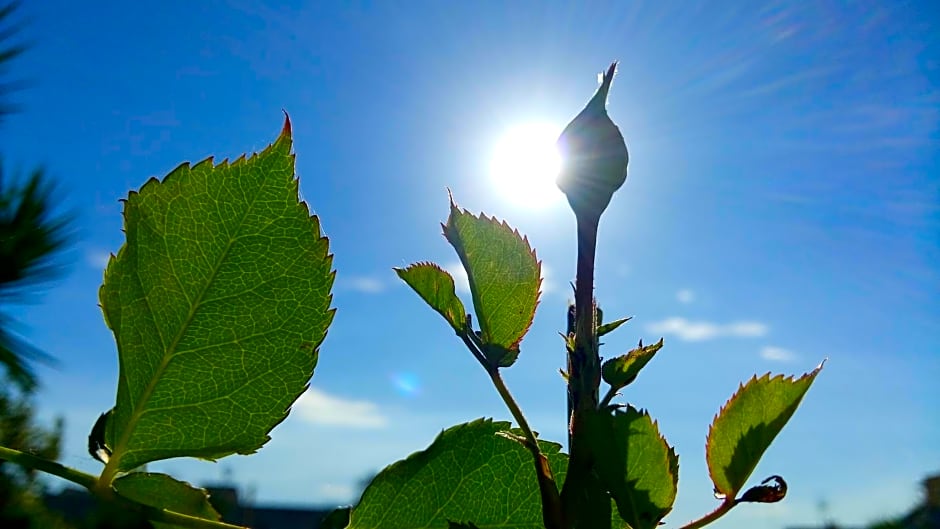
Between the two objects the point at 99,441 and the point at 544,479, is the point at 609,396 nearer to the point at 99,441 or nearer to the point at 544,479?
the point at 544,479

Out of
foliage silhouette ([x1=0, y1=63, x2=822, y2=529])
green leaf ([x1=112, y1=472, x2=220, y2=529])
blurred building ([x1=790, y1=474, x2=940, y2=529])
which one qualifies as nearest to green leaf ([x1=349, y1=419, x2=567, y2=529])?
foliage silhouette ([x1=0, y1=63, x2=822, y2=529])

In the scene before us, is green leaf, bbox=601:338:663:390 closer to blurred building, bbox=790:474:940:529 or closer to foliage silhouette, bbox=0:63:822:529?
foliage silhouette, bbox=0:63:822:529

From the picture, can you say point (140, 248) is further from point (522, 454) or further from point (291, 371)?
point (522, 454)

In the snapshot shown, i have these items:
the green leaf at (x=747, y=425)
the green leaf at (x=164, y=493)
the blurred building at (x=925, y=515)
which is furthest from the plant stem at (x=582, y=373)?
the blurred building at (x=925, y=515)

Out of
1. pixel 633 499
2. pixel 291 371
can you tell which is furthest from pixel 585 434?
pixel 291 371

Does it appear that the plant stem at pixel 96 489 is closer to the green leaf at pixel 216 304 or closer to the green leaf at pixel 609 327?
the green leaf at pixel 216 304
